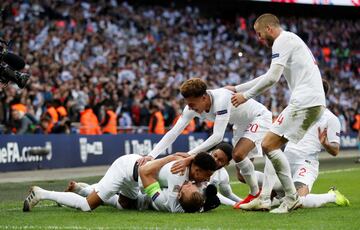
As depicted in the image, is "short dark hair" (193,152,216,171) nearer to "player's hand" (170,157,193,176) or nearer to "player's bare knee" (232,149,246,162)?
"player's hand" (170,157,193,176)

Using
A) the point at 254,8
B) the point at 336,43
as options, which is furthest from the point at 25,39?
the point at 336,43

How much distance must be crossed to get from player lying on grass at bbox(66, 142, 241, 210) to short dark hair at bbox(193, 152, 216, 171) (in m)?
0.33

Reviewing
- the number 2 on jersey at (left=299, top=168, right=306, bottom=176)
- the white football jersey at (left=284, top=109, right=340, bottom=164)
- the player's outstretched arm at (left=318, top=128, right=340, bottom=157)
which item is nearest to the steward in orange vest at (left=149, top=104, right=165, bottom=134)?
the white football jersey at (left=284, top=109, right=340, bottom=164)

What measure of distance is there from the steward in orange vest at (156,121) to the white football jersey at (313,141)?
46.5ft

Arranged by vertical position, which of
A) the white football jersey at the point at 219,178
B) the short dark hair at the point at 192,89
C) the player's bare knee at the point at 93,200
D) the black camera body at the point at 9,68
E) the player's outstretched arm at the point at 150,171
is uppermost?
the black camera body at the point at 9,68

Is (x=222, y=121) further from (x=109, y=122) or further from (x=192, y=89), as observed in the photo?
(x=109, y=122)

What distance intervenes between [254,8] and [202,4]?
135 inches

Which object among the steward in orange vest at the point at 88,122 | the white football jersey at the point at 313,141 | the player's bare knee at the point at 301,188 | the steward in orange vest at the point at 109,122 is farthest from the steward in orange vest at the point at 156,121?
the player's bare knee at the point at 301,188

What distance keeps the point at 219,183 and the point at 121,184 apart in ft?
5.95

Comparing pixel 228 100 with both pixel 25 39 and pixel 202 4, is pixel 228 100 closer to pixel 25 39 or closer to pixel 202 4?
pixel 25 39

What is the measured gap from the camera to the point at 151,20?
116ft

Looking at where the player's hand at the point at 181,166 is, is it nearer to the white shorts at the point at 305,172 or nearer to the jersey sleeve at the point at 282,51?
the jersey sleeve at the point at 282,51

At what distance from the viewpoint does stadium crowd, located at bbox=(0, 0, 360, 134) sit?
2448cm

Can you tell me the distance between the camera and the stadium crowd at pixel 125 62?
24484mm
